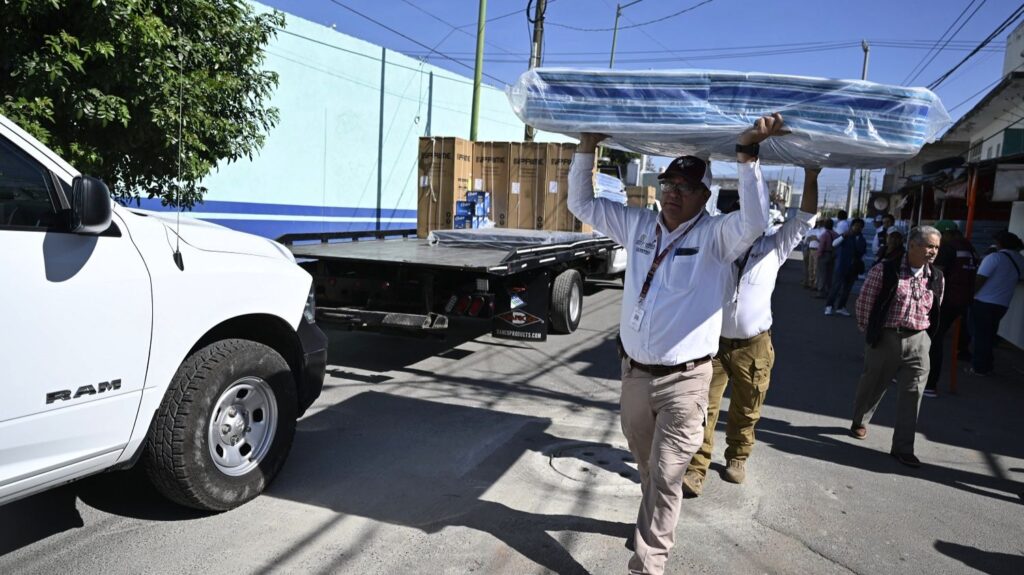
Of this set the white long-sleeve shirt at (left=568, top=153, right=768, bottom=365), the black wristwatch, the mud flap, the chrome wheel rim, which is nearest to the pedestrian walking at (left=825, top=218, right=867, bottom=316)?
the mud flap

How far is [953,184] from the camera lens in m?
9.80

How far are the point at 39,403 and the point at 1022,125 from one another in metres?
20.0

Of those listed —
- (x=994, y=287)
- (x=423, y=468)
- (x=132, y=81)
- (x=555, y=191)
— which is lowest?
(x=423, y=468)

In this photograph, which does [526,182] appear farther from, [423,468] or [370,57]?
[423,468]

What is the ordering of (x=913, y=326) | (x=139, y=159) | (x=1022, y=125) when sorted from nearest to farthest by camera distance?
(x=913, y=326)
(x=139, y=159)
(x=1022, y=125)

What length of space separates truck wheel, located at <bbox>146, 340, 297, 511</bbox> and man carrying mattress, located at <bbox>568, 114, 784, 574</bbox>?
1.93 metres

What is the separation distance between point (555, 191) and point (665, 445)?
29.9 feet

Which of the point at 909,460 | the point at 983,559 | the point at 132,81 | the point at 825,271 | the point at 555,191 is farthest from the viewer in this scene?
the point at 825,271

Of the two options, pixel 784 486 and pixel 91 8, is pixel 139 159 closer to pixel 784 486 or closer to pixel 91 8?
pixel 91 8

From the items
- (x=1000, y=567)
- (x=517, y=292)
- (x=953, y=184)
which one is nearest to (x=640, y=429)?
(x=1000, y=567)

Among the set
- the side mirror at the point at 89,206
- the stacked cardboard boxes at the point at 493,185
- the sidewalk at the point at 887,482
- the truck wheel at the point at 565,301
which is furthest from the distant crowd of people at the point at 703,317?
the stacked cardboard boxes at the point at 493,185

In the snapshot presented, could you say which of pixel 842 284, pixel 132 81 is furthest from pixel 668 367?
pixel 842 284

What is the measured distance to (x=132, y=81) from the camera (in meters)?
5.30

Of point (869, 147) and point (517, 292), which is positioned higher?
point (869, 147)
